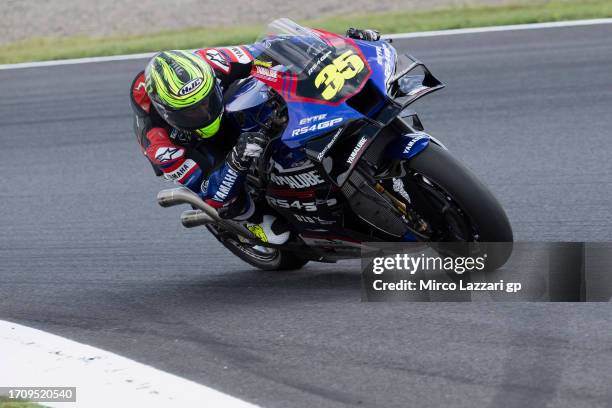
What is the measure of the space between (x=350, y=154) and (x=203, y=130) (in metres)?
0.90

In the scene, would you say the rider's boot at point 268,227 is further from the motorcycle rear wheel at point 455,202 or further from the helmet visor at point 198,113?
the motorcycle rear wheel at point 455,202

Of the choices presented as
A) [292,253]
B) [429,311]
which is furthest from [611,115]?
[429,311]

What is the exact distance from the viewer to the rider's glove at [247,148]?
5602mm

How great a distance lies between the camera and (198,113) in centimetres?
560

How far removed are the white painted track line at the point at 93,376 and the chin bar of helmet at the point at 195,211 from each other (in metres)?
1.01

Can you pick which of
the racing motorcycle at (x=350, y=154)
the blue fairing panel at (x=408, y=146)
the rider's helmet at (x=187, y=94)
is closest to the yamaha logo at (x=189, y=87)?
the rider's helmet at (x=187, y=94)

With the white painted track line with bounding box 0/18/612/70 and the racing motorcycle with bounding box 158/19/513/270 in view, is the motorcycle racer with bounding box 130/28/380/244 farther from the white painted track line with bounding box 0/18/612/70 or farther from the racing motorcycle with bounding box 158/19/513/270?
the white painted track line with bounding box 0/18/612/70

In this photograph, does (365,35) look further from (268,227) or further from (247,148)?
(268,227)

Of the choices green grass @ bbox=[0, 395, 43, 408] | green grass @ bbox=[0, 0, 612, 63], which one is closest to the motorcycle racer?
green grass @ bbox=[0, 395, 43, 408]

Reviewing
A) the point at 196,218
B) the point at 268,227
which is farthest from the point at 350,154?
the point at 196,218

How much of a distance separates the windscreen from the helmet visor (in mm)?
353

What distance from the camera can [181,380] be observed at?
15.6 ft

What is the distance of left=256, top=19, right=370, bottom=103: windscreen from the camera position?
5.34m

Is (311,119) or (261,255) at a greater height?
(311,119)
